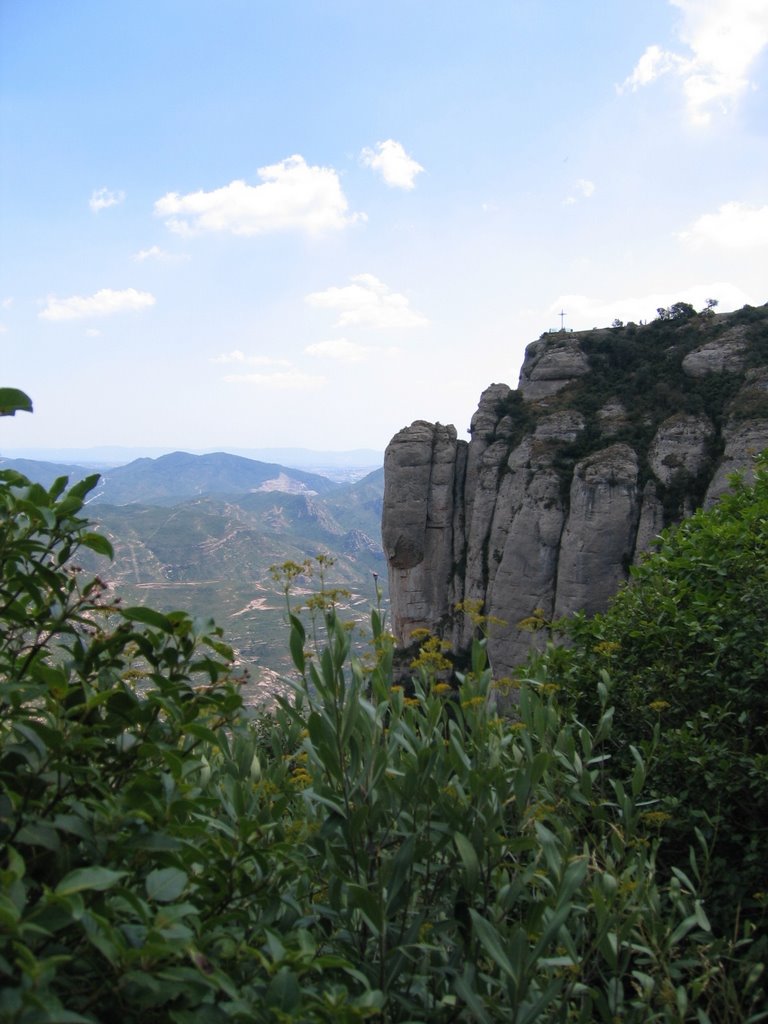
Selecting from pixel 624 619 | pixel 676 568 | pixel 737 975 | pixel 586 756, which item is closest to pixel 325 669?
pixel 586 756

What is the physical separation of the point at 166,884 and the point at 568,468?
3836 cm

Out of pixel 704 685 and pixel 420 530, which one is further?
pixel 420 530

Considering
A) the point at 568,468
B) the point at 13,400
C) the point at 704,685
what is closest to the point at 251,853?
the point at 13,400

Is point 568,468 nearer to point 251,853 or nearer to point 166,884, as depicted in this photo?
point 251,853

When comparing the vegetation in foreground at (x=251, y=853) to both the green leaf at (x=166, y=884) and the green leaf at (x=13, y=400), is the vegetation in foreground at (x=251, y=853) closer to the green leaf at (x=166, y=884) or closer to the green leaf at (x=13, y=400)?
the green leaf at (x=166, y=884)

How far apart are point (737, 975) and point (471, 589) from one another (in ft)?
129

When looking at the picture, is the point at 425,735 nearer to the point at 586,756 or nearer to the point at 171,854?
the point at 586,756

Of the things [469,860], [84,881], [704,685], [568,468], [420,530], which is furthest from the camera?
[420,530]

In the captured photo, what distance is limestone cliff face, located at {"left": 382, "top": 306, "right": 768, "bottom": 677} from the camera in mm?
34938

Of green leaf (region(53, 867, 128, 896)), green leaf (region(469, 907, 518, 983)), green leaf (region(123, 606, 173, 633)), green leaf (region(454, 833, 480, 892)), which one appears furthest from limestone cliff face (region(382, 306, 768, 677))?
green leaf (region(53, 867, 128, 896))

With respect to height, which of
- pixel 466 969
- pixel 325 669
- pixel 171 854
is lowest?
pixel 466 969

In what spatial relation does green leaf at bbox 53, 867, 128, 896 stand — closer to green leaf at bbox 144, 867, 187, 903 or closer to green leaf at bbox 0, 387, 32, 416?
green leaf at bbox 144, 867, 187, 903

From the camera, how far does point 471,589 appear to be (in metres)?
42.8

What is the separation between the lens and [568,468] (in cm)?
3844
